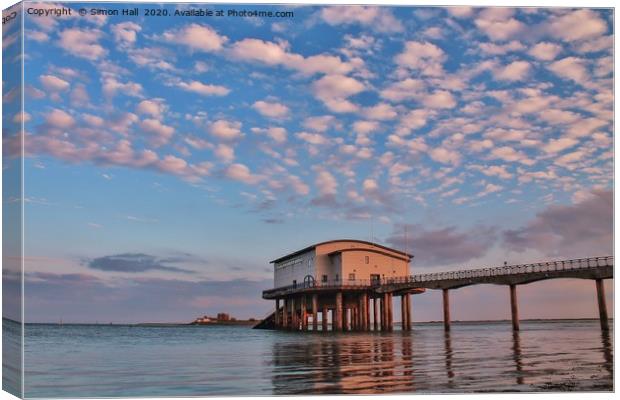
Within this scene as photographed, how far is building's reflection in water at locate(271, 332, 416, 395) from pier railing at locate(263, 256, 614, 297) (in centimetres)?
831

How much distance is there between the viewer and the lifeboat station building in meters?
49.8

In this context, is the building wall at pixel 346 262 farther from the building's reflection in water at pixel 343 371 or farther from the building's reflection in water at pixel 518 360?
the building's reflection in water at pixel 343 371

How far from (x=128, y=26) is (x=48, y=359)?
44.4 feet

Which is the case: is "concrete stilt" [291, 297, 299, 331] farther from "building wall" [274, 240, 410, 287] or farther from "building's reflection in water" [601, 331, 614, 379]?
"building's reflection in water" [601, 331, 614, 379]

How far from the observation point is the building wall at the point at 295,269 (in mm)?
51125

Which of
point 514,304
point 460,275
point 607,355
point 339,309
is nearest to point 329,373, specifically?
point 607,355

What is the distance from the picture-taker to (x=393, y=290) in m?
49.3

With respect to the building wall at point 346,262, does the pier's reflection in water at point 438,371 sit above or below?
below

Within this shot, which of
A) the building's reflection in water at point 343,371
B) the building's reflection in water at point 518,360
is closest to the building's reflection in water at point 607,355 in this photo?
the building's reflection in water at point 518,360

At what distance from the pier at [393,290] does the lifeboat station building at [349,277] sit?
0.07 m

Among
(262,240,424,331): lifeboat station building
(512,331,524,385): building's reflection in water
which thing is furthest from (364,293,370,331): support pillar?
(512,331,524,385): building's reflection in water

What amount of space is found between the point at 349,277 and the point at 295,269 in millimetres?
4614

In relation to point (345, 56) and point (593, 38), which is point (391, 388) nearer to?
point (345, 56)

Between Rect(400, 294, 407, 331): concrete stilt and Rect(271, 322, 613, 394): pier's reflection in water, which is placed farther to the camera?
Rect(400, 294, 407, 331): concrete stilt
